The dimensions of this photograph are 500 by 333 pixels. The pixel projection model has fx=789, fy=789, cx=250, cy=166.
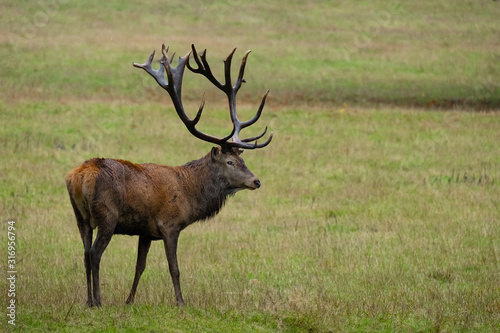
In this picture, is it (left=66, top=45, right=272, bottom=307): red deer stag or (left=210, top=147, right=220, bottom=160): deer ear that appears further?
(left=210, top=147, right=220, bottom=160): deer ear

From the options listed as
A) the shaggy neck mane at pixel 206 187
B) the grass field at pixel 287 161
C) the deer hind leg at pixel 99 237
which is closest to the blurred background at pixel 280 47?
the grass field at pixel 287 161

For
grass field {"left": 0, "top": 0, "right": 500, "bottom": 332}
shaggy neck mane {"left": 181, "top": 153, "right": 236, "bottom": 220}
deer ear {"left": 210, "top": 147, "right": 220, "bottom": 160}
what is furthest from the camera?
deer ear {"left": 210, "top": 147, "right": 220, "bottom": 160}

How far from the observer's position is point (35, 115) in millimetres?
23969

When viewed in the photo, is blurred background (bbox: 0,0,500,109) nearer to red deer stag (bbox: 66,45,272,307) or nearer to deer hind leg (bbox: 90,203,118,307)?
red deer stag (bbox: 66,45,272,307)

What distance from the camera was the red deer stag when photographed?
340 inches

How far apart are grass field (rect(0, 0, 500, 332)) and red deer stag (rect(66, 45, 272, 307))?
62 cm

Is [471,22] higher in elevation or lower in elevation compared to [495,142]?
higher

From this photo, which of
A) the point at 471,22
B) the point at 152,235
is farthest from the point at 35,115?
the point at 471,22

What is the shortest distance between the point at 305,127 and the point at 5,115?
9.06 meters

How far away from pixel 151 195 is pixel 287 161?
11.1 m

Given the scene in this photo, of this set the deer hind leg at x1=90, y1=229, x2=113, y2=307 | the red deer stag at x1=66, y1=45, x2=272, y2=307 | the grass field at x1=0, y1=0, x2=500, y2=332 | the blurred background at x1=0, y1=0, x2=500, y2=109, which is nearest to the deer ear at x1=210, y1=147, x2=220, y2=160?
the red deer stag at x1=66, y1=45, x2=272, y2=307

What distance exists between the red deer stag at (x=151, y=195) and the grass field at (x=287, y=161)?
62 cm

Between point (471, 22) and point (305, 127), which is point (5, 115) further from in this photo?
point (471, 22)

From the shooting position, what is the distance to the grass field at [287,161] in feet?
30.3
